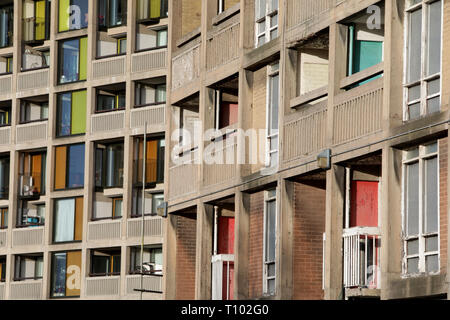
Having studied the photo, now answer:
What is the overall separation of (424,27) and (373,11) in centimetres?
284

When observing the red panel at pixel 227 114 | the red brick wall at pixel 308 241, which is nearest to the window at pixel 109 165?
the red panel at pixel 227 114

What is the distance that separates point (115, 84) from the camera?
6203 centimetres

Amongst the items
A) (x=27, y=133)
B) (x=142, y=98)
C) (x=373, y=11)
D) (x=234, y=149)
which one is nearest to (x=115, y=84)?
(x=142, y=98)

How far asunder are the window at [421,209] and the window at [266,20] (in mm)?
8585

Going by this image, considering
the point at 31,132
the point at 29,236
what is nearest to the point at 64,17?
the point at 31,132

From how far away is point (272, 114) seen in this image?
38.9 m

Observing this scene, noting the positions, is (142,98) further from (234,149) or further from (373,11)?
(373,11)

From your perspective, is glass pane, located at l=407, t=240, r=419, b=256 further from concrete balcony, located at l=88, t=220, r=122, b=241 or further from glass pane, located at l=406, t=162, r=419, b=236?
concrete balcony, located at l=88, t=220, r=122, b=241

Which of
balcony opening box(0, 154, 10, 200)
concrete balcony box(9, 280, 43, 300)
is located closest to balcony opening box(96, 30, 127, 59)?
balcony opening box(0, 154, 10, 200)

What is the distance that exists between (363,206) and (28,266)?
32624 mm

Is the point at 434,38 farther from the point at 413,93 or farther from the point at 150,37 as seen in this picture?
the point at 150,37
